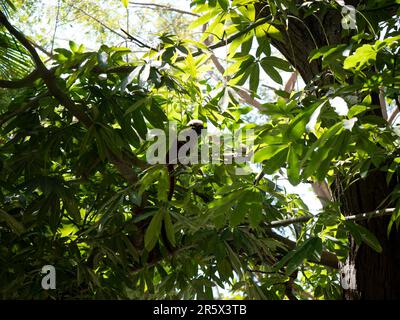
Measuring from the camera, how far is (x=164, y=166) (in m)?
1.47

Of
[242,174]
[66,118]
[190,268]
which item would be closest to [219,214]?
[242,174]

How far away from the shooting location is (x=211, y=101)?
171 centimetres

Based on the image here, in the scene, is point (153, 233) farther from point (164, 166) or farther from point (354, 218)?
point (354, 218)

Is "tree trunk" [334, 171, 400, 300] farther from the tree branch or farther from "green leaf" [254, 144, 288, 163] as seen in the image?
the tree branch

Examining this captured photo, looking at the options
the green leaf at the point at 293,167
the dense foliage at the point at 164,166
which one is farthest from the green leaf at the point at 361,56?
the green leaf at the point at 293,167

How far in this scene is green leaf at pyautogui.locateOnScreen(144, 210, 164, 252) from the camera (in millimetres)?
1433

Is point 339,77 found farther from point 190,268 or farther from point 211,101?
point 190,268

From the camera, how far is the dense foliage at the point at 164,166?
1368mm

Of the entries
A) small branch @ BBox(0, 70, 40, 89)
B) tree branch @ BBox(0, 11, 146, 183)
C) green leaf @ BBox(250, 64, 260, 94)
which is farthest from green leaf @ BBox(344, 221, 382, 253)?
small branch @ BBox(0, 70, 40, 89)

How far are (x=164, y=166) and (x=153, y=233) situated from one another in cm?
15

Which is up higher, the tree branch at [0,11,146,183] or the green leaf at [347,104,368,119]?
the tree branch at [0,11,146,183]

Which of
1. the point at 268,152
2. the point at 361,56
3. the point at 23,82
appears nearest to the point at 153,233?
the point at 268,152

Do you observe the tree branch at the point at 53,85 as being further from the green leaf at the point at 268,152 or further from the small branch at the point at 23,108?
the green leaf at the point at 268,152
